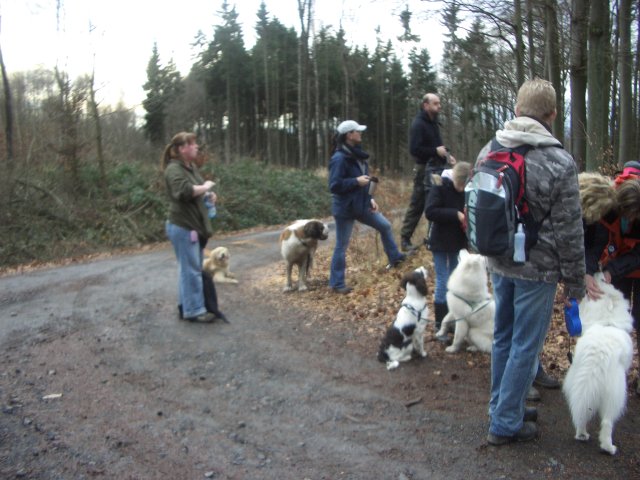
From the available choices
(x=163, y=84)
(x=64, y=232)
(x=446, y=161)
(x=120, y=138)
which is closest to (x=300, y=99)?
(x=163, y=84)

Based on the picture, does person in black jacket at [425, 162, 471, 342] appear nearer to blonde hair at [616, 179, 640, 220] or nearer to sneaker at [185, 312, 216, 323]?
blonde hair at [616, 179, 640, 220]

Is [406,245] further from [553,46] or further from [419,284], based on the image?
[419,284]

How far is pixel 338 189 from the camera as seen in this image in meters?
8.09

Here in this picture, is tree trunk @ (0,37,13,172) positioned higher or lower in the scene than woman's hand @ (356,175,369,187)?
higher

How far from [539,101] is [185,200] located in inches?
176

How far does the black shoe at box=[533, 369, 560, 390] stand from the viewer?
495 cm

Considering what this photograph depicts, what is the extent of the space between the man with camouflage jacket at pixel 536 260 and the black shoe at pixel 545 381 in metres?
→ 1.19

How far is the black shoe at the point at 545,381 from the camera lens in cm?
495

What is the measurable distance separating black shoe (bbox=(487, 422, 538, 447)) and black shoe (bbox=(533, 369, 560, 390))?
1042mm

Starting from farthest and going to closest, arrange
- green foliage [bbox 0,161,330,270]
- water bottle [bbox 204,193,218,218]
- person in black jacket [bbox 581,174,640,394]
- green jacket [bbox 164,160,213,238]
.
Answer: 1. green foliage [bbox 0,161,330,270]
2. water bottle [bbox 204,193,218,218]
3. green jacket [bbox 164,160,213,238]
4. person in black jacket [bbox 581,174,640,394]

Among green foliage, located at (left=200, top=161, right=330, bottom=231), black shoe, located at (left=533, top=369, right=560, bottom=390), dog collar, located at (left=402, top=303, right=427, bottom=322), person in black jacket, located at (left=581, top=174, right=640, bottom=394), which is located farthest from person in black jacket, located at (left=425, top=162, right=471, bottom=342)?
green foliage, located at (left=200, top=161, right=330, bottom=231)

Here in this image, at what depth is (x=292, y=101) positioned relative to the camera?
42625 millimetres

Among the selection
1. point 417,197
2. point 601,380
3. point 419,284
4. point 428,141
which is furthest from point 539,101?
point 417,197

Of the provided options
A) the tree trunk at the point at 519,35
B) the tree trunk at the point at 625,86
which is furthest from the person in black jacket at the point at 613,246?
the tree trunk at the point at 519,35
